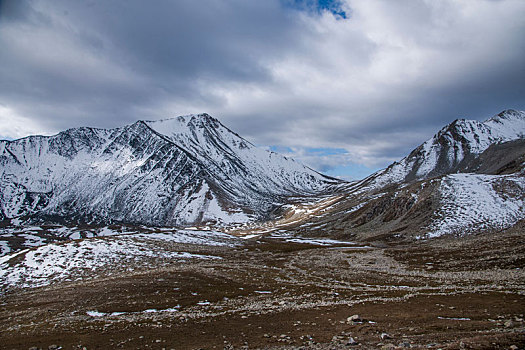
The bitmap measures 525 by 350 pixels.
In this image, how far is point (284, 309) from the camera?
103 ft

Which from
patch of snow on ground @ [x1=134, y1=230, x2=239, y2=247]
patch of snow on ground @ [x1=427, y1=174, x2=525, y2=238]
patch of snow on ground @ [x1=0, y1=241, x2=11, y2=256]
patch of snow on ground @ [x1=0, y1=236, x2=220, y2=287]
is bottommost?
patch of snow on ground @ [x1=0, y1=241, x2=11, y2=256]

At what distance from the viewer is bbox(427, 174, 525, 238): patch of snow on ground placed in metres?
108

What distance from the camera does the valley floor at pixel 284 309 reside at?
20625 mm

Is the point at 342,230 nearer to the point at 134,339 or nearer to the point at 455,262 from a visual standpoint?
the point at 455,262

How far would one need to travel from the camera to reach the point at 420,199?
151 metres

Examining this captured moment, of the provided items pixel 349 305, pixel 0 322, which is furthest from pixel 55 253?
pixel 349 305

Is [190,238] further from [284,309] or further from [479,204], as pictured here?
[479,204]

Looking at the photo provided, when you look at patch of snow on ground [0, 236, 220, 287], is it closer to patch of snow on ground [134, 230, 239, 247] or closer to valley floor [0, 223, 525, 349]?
valley floor [0, 223, 525, 349]

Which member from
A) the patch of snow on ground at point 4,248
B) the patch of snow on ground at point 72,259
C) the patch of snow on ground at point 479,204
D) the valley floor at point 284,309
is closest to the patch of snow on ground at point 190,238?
the patch of snow on ground at point 72,259

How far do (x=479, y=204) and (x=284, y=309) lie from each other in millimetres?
122279

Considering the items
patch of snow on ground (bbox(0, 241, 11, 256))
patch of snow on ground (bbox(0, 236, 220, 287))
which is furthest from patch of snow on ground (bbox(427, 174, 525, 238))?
patch of snow on ground (bbox(0, 241, 11, 256))

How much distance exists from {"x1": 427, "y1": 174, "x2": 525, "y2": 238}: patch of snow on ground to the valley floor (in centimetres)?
5214

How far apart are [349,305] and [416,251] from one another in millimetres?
65875

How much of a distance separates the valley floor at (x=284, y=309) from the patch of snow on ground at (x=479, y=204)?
2053 inches
